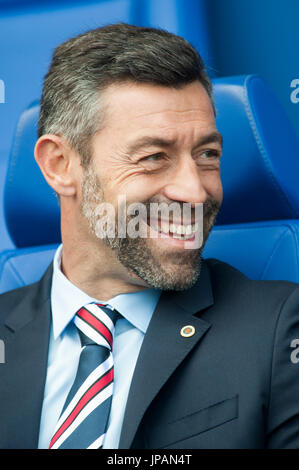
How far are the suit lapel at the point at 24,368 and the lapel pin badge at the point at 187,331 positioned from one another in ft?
0.96

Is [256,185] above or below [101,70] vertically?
below

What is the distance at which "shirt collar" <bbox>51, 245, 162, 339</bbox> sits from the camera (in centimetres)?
147

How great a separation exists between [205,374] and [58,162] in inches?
23.3

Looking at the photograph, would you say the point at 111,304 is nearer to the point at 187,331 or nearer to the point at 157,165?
the point at 187,331

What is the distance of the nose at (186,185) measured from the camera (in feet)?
4.54

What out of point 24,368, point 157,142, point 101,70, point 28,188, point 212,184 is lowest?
point 24,368

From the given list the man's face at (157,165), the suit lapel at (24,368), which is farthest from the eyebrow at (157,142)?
the suit lapel at (24,368)

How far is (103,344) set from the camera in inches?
55.5

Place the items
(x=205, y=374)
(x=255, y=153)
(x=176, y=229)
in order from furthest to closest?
(x=255, y=153) < (x=176, y=229) < (x=205, y=374)

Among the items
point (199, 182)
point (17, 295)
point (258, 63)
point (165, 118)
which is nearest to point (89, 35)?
point (165, 118)

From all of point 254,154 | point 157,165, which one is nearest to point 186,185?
point 157,165

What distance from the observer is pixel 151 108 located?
1421 mm
